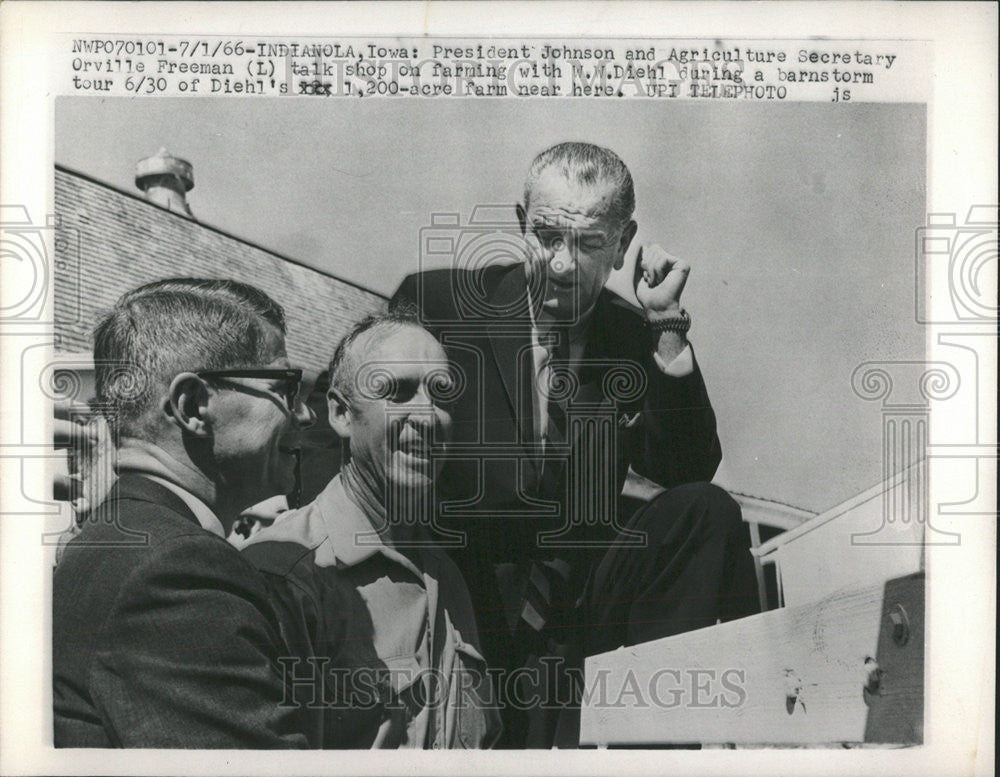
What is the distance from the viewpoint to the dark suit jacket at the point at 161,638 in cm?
343

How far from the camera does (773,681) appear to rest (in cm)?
361

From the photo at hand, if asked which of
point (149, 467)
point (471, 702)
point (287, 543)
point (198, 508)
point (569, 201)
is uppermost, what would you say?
point (569, 201)

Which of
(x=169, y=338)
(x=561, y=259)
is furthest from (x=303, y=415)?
(x=561, y=259)

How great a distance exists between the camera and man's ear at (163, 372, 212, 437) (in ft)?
11.5

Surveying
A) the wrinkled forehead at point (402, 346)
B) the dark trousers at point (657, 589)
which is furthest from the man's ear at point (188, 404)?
the dark trousers at point (657, 589)

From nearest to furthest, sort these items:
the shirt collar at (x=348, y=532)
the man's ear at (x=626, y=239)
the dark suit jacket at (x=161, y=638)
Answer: the dark suit jacket at (x=161, y=638) → the shirt collar at (x=348, y=532) → the man's ear at (x=626, y=239)

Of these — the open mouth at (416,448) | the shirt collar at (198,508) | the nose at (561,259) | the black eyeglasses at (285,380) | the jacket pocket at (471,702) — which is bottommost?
the jacket pocket at (471,702)

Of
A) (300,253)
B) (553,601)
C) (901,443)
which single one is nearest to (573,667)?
(553,601)

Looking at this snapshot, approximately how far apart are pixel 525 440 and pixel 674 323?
66 cm

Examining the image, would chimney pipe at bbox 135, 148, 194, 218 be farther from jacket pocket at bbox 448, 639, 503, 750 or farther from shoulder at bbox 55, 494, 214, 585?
jacket pocket at bbox 448, 639, 503, 750

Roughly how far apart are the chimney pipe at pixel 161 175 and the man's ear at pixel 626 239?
57.6 inches

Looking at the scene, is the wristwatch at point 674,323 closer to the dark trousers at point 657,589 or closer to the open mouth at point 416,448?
the dark trousers at point 657,589

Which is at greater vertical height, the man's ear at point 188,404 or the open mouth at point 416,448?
the man's ear at point 188,404

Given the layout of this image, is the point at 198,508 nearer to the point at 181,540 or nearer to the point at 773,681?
the point at 181,540
